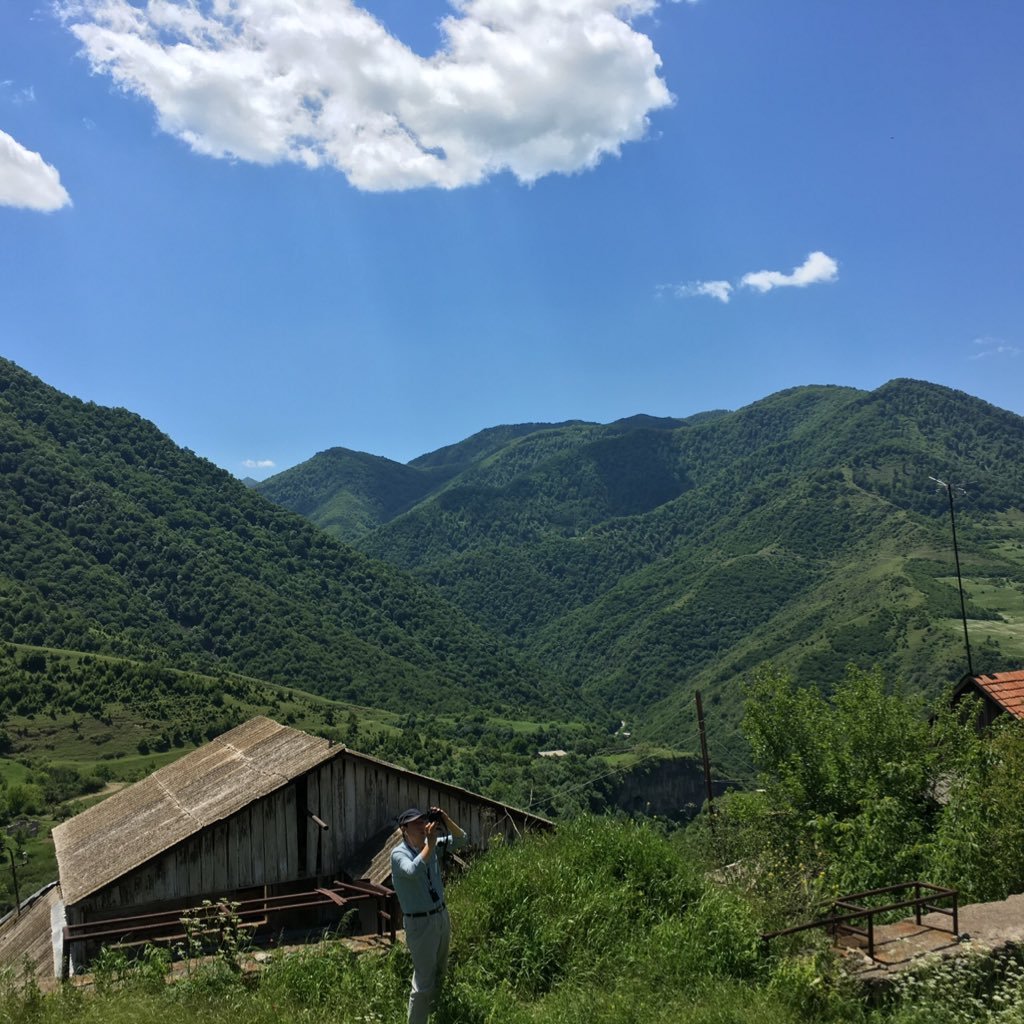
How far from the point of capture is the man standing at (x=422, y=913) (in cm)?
628

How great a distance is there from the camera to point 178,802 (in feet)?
55.4

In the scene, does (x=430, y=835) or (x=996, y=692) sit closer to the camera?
(x=430, y=835)

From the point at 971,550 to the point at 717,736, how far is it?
92.0 m

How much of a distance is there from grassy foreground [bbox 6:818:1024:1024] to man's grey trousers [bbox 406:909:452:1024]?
0.35 metres

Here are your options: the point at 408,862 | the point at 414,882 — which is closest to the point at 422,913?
the point at 414,882

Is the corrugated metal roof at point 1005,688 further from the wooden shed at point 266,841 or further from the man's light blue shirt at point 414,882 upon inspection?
the man's light blue shirt at point 414,882

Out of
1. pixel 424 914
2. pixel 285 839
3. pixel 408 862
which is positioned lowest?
pixel 285 839

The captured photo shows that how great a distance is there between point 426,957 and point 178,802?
40.5 ft

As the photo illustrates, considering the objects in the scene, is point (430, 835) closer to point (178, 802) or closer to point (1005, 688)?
point (178, 802)

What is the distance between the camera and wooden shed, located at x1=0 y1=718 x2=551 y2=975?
13797mm

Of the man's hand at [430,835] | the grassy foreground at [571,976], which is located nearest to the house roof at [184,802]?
the grassy foreground at [571,976]

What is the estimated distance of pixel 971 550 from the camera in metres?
178

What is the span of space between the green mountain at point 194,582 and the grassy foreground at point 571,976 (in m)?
106

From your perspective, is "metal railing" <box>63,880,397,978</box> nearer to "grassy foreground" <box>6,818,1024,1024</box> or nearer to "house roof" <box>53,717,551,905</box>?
"grassy foreground" <box>6,818,1024,1024</box>
